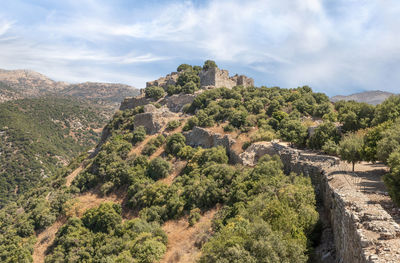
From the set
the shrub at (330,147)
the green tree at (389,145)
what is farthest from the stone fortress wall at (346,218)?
the green tree at (389,145)

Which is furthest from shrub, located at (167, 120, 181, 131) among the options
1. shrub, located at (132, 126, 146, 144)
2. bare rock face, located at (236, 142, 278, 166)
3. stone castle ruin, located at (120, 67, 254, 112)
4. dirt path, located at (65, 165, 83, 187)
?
dirt path, located at (65, 165, 83, 187)

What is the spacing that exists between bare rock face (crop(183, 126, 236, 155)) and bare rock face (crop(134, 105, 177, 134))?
711cm

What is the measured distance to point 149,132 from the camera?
4725 cm

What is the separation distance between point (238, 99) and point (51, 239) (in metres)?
35.4

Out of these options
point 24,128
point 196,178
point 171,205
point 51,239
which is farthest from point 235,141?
point 24,128

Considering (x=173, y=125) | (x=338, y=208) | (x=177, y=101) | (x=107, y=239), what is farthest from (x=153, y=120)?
(x=338, y=208)

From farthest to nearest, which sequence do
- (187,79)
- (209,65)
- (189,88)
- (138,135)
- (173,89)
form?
(209,65) → (187,79) → (173,89) → (189,88) → (138,135)

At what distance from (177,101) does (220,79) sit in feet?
38.3

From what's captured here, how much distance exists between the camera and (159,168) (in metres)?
36.3

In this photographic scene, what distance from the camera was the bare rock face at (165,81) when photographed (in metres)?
63.7

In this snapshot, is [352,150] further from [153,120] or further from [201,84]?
[201,84]

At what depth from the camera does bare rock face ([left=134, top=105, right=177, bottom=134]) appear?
46875mm

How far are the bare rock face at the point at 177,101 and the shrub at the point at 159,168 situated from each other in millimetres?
19688

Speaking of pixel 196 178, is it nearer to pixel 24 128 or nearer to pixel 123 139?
pixel 123 139
